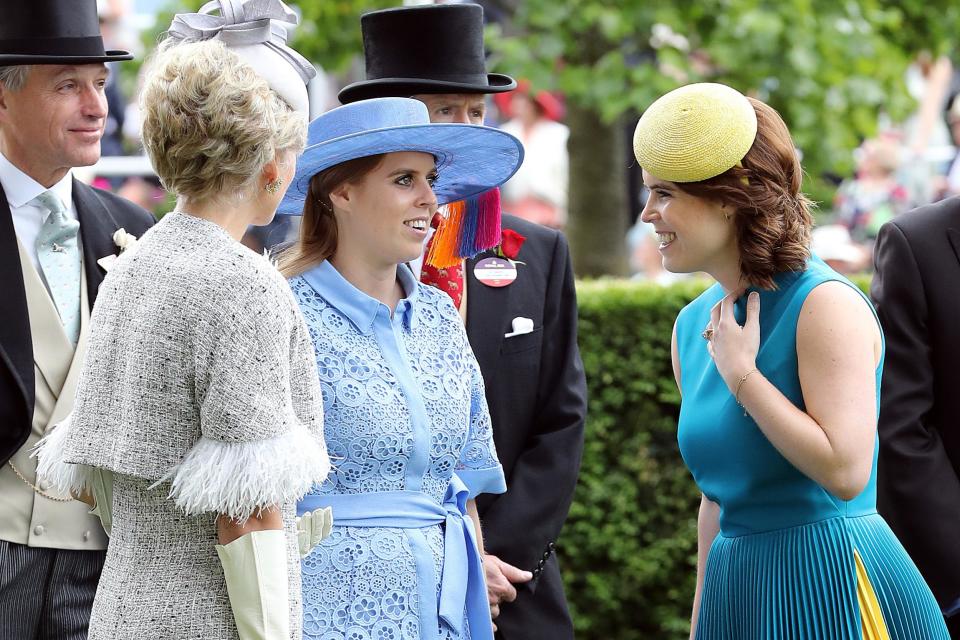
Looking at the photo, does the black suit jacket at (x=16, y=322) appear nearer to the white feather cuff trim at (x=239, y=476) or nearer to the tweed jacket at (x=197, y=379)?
the tweed jacket at (x=197, y=379)

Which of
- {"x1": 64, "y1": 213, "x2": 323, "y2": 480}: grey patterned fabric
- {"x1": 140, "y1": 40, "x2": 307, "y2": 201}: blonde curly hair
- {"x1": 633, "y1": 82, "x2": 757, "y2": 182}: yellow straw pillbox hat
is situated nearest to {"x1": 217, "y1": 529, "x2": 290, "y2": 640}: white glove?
{"x1": 64, "y1": 213, "x2": 323, "y2": 480}: grey patterned fabric

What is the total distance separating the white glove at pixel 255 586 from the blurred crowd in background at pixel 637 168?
7.63 m

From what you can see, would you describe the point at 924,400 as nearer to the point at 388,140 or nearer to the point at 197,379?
the point at 388,140

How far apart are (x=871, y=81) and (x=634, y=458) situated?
2577 millimetres

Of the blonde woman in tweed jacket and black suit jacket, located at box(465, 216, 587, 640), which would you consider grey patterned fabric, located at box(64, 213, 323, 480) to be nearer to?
the blonde woman in tweed jacket

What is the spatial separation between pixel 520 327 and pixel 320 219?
31.8 inches

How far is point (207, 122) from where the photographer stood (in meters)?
2.59

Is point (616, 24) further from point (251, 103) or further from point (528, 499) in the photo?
point (251, 103)

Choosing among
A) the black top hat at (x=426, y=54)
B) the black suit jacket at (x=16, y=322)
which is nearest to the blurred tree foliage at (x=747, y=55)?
the black top hat at (x=426, y=54)

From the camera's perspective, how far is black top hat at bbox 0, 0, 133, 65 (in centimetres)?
352

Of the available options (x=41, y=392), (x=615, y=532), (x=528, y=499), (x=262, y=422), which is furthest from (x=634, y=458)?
(x=262, y=422)

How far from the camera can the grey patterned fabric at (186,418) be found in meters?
2.51

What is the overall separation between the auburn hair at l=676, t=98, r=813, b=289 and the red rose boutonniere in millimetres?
935

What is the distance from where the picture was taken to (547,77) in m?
7.07
